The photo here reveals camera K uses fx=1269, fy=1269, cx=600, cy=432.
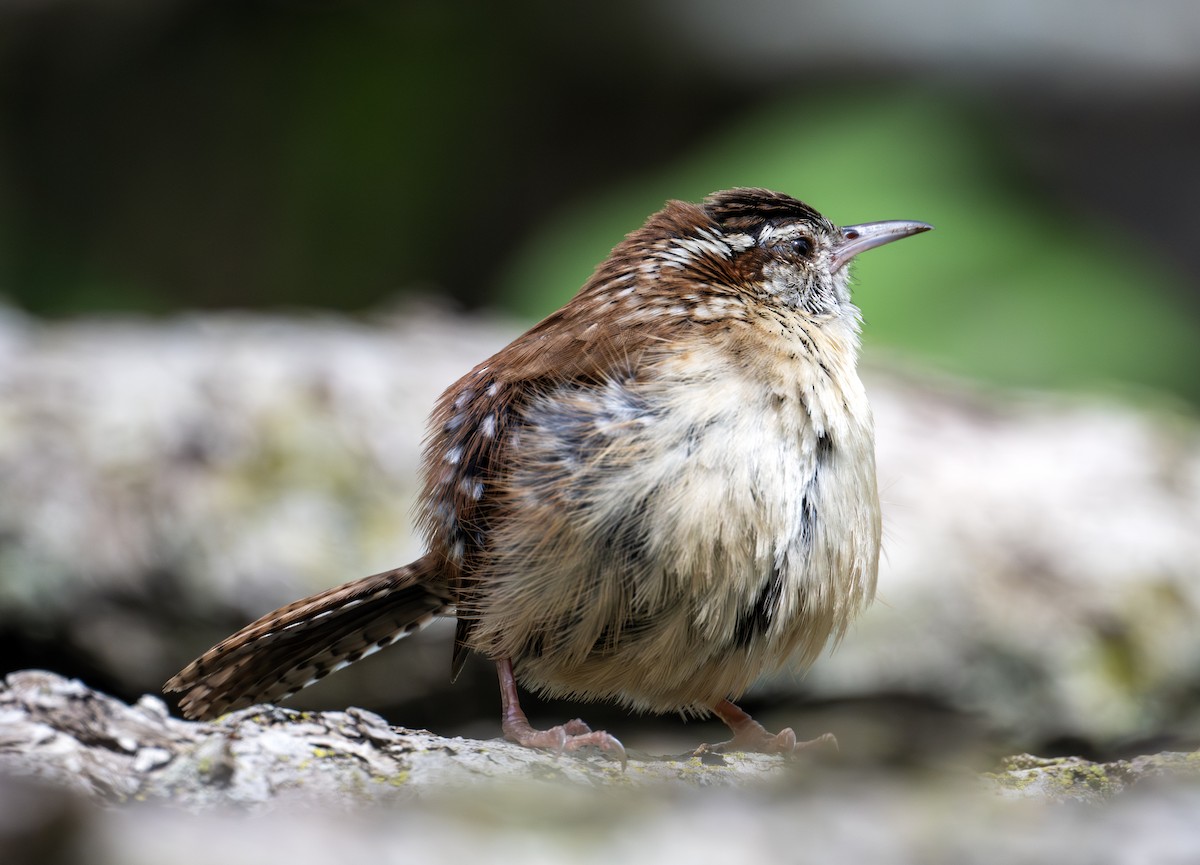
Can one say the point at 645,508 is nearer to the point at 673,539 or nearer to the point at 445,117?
the point at 673,539

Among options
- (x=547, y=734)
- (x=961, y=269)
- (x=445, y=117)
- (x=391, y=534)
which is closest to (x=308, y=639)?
(x=547, y=734)

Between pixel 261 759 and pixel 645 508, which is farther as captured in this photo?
pixel 645 508

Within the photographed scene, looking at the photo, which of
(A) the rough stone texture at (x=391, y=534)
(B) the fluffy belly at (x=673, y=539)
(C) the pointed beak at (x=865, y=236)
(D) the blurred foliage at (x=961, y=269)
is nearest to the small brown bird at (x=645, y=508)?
(B) the fluffy belly at (x=673, y=539)

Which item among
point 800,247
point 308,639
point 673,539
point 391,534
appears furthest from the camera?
point 391,534

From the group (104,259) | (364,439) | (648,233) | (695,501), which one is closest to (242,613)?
(364,439)

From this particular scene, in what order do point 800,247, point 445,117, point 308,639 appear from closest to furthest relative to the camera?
point 308,639, point 800,247, point 445,117

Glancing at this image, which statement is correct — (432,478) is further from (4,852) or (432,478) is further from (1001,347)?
(1001,347)

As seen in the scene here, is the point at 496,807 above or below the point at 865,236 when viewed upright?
below

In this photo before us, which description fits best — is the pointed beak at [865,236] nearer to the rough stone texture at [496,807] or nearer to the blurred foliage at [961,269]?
the rough stone texture at [496,807]
